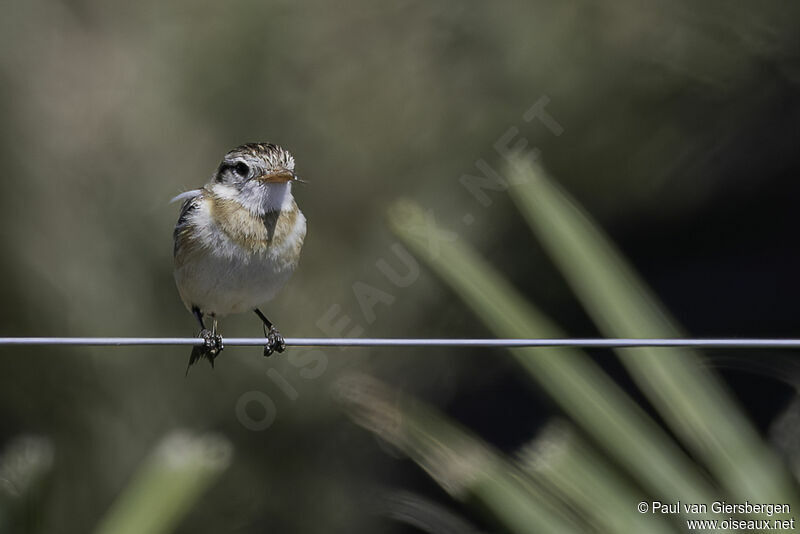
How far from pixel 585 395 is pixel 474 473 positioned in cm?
47

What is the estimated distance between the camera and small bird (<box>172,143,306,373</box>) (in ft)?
15.6

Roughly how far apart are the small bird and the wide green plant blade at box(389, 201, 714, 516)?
1.10 meters

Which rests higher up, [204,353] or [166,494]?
[204,353]

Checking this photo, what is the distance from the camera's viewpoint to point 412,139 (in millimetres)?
8773

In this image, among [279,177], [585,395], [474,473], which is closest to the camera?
[474,473]

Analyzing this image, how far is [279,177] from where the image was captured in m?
4.76

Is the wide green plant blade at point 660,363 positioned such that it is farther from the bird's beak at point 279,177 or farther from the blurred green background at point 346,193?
the blurred green background at point 346,193

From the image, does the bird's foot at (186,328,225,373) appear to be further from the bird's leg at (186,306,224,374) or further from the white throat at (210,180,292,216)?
the white throat at (210,180,292,216)

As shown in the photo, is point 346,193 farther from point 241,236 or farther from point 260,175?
point 241,236

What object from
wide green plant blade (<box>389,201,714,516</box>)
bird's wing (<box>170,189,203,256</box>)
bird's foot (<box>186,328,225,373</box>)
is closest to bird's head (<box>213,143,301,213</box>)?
bird's wing (<box>170,189,203,256</box>)

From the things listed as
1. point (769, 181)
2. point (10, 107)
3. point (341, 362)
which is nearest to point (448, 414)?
point (341, 362)

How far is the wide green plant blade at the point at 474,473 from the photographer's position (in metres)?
3.16

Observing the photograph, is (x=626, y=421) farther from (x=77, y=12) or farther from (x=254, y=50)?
(x=77, y=12)

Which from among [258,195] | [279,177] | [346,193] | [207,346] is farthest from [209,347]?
[346,193]
